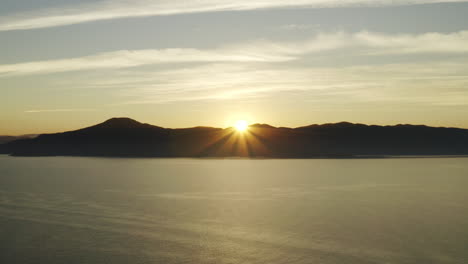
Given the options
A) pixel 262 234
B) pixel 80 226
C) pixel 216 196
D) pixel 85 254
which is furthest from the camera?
pixel 216 196

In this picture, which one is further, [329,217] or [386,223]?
[329,217]

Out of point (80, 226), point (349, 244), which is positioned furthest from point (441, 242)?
point (80, 226)

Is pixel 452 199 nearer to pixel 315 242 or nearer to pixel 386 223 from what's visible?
pixel 386 223

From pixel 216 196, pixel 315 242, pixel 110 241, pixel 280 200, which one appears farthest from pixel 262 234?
pixel 216 196

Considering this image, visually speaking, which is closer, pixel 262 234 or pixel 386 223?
pixel 262 234

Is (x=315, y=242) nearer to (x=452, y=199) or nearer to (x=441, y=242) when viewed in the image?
(x=441, y=242)

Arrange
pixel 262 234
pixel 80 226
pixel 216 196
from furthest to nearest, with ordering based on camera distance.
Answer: pixel 216 196, pixel 80 226, pixel 262 234

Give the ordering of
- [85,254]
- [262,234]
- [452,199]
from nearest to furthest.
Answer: [85,254] < [262,234] < [452,199]

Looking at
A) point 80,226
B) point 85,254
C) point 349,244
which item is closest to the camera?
point 85,254
